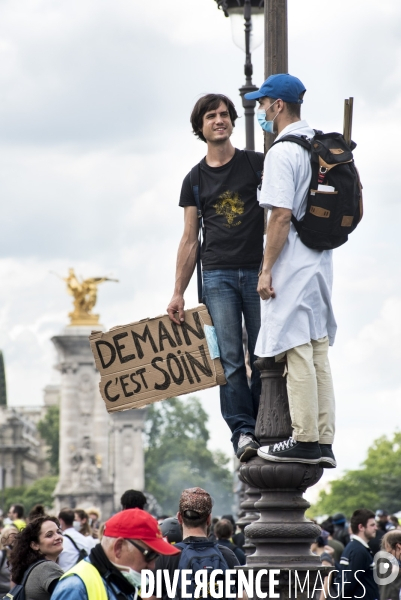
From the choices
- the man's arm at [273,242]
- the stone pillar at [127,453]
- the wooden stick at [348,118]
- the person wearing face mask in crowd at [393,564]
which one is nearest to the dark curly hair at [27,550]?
the man's arm at [273,242]

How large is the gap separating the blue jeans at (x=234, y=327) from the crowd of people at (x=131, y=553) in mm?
482

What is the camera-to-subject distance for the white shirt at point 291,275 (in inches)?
279

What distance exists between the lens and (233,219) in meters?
7.83

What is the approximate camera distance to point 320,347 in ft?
23.7

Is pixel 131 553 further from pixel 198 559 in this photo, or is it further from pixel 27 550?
pixel 27 550

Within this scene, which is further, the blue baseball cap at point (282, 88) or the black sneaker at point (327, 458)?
the blue baseball cap at point (282, 88)

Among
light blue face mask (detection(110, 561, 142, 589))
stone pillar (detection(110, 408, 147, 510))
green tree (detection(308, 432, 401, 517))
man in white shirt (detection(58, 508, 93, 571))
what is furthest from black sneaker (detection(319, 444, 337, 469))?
green tree (detection(308, 432, 401, 517))

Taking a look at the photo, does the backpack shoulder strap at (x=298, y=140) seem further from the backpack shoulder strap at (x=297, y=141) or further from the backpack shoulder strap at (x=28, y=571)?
the backpack shoulder strap at (x=28, y=571)

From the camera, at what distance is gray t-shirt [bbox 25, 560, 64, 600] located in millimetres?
8055

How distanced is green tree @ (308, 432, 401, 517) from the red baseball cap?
10387cm

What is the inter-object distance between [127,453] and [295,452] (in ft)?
285

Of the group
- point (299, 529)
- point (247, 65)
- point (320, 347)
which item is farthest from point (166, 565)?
point (247, 65)

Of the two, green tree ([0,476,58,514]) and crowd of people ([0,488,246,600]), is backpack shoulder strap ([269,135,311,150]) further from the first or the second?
green tree ([0,476,58,514])

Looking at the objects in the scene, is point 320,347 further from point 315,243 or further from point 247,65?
point 247,65
